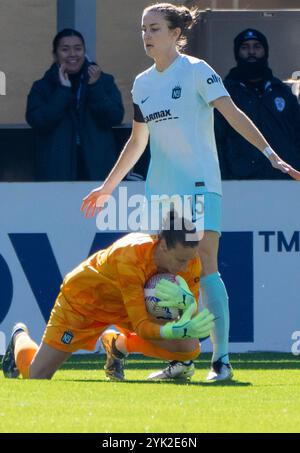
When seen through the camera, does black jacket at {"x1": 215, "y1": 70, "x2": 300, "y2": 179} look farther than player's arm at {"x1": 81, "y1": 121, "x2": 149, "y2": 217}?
Yes

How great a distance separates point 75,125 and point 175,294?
4.07 m

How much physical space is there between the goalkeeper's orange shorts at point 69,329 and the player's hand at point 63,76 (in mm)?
3550

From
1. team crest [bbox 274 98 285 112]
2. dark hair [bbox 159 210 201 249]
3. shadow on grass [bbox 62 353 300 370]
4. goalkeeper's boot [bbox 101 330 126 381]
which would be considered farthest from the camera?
team crest [bbox 274 98 285 112]

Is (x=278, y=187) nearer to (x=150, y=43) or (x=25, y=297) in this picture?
(x=25, y=297)

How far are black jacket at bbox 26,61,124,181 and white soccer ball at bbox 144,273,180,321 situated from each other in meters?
3.67

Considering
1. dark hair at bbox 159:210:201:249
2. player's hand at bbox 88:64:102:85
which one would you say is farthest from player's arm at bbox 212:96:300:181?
player's hand at bbox 88:64:102:85

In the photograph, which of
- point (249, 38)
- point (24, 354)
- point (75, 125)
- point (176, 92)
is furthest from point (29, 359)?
point (249, 38)

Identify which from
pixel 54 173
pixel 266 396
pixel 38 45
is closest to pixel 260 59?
pixel 54 173

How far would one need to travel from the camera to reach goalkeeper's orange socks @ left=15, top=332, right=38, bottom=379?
895 centimetres

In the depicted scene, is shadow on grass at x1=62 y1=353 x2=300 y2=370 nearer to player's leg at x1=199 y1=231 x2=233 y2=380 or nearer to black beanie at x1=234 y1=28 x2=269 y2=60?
player's leg at x1=199 y1=231 x2=233 y2=380

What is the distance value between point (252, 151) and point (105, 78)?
49.3 inches

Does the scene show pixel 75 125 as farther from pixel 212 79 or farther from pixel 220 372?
pixel 220 372

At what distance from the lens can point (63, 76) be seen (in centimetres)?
1209

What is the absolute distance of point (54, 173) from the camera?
12164mm
